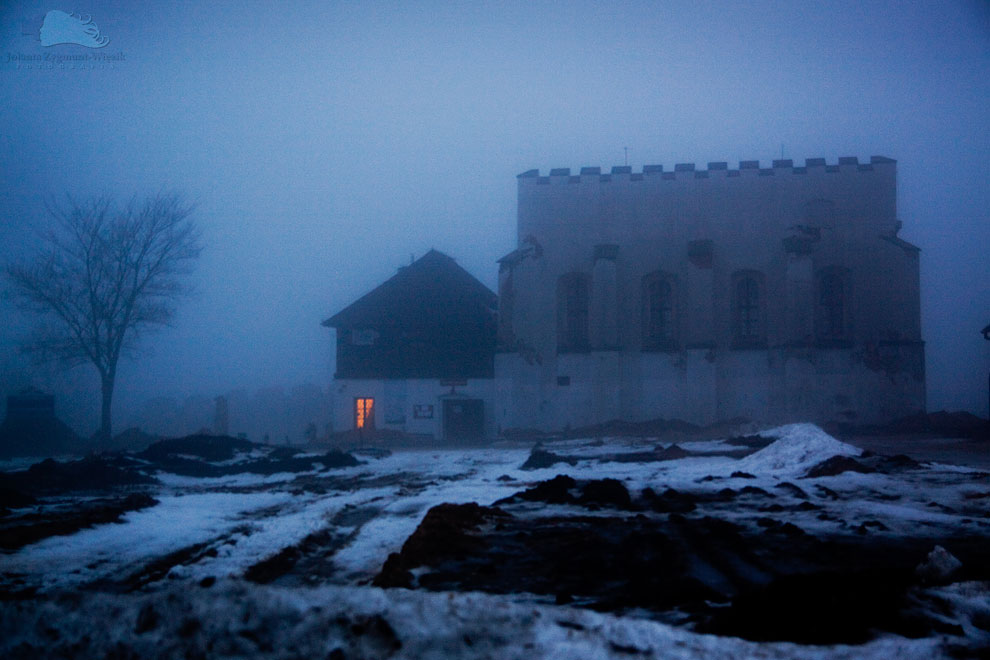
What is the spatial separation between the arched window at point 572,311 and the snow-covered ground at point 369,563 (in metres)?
14.6

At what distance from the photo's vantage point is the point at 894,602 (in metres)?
4.32

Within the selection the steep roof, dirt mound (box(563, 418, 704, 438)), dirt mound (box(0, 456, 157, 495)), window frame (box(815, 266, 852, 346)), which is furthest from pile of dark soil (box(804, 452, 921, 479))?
the steep roof

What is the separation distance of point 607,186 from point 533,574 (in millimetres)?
31467

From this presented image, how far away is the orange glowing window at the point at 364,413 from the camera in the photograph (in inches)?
1539

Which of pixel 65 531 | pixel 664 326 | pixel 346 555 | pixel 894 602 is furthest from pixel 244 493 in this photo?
pixel 664 326

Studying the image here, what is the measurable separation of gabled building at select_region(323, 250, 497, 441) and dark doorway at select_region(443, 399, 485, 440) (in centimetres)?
5

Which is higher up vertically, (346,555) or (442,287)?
(442,287)

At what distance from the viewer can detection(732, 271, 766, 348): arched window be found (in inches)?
1342

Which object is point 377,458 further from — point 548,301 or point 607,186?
point 607,186

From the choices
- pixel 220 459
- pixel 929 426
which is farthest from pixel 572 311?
pixel 220 459

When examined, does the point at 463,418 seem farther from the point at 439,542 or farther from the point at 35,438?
the point at 439,542

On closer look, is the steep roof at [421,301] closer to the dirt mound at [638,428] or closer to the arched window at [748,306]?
the dirt mound at [638,428]

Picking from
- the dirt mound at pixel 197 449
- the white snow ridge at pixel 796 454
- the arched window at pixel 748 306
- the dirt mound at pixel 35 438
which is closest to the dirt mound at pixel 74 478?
the dirt mound at pixel 197 449

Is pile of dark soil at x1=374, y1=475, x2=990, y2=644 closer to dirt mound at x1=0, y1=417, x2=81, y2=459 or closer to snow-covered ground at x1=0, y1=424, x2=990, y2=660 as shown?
snow-covered ground at x1=0, y1=424, x2=990, y2=660
